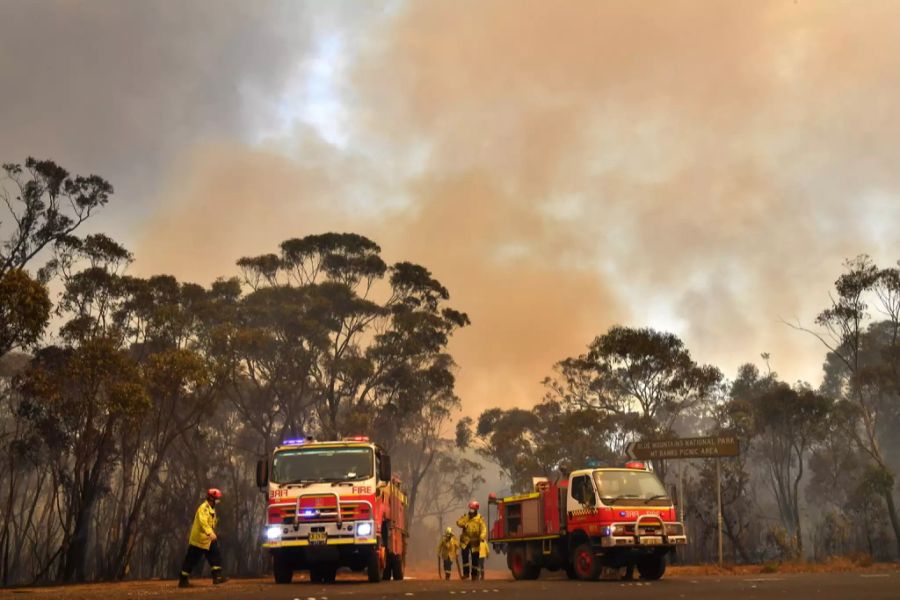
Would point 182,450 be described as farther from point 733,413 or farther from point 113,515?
point 733,413

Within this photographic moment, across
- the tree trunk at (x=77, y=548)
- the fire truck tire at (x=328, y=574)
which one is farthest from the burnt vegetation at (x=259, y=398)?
the fire truck tire at (x=328, y=574)

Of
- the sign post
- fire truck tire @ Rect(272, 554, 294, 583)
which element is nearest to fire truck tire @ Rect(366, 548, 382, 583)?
fire truck tire @ Rect(272, 554, 294, 583)

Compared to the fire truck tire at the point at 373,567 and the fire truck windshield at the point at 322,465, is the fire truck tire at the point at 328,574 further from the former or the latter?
the fire truck windshield at the point at 322,465

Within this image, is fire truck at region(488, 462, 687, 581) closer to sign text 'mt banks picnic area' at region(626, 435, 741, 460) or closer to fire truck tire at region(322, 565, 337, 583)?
sign text 'mt banks picnic area' at region(626, 435, 741, 460)

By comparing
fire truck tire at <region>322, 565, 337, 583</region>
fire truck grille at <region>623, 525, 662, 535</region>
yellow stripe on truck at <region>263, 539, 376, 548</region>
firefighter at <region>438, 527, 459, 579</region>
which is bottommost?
fire truck tire at <region>322, 565, 337, 583</region>

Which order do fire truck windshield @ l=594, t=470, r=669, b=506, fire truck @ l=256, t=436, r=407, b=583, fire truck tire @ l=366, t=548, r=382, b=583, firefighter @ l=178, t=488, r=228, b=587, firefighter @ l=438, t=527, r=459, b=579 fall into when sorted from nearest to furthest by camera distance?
firefighter @ l=178, t=488, r=228, b=587 → fire truck @ l=256, t=436, r=407, b=583 → fire truck tire @ l=366, t=548, r=382, b=583 → fire truck windshield @ l=594, t=470, r=669, b=506 → firefighter @ l=438, t=527, r=459, b=579

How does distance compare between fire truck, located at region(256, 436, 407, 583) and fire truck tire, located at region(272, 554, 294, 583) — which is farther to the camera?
fire truck tire, located at region(272, 554, 294, 583)

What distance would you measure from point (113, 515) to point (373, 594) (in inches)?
1778

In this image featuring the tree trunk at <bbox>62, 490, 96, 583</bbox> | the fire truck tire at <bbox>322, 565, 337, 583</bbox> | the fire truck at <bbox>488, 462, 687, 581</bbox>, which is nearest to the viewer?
the fire truck at <bbox>488, 462, 687, 581</bbox>

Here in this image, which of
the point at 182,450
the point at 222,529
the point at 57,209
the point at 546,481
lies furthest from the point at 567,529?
the point at 182,450

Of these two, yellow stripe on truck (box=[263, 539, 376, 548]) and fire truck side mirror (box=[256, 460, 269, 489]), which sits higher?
fire truck side mirror (box=[256, 460, 269, 489])

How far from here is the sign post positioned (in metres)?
25.7

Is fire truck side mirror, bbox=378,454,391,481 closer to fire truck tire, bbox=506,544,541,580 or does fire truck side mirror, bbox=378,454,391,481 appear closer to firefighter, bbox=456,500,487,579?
firefighter, bbox=456,500,487,579

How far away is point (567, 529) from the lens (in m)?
21.2
